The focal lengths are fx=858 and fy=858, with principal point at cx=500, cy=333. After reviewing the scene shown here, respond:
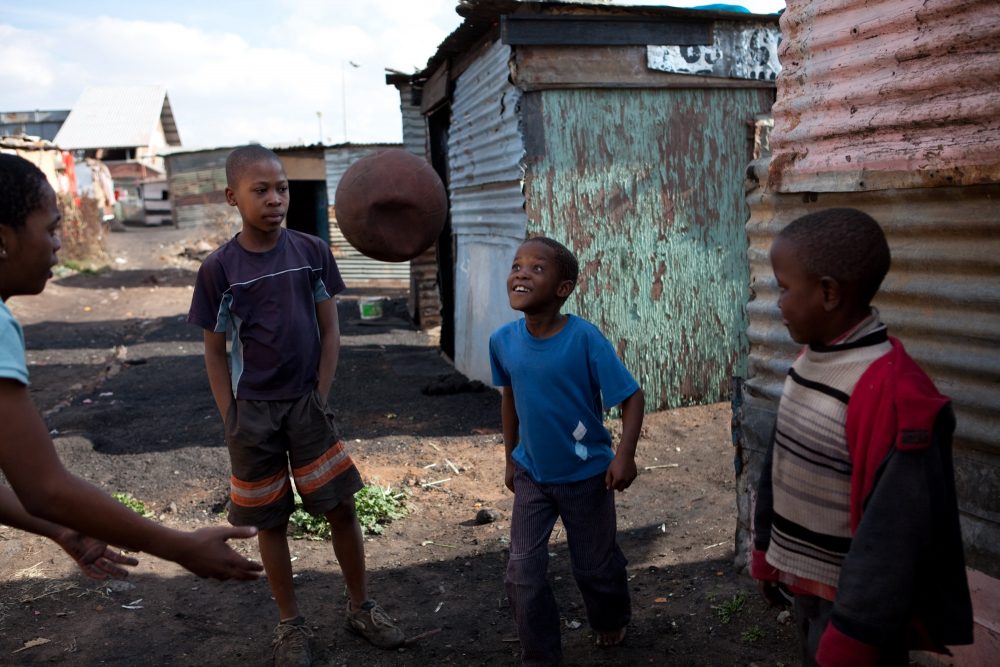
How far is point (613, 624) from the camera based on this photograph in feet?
11.0

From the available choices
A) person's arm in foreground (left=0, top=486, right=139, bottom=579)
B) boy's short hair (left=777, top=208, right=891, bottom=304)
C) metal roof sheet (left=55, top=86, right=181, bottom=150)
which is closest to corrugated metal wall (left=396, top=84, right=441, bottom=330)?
person's arm in foreground (left=0, top=486, right=139, bottom=579)

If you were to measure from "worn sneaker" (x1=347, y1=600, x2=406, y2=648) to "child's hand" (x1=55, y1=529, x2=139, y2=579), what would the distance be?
1428 mm

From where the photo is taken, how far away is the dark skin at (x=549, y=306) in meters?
2.97

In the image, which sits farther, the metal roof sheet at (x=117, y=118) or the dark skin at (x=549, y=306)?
the metal roof sheet at (x=117, y=118)

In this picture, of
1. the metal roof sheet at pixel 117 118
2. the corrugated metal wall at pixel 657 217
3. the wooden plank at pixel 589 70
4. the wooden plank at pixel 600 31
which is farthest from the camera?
the metal roof sheet at pixel 117 118

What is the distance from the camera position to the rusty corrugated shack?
2625 millimetres

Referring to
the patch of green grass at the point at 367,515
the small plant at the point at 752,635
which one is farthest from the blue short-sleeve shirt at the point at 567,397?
the patch of green grass at the point at 367,515

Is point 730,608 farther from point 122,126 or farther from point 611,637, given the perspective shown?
point 122,126

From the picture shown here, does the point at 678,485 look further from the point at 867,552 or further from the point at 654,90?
the point at 867,552

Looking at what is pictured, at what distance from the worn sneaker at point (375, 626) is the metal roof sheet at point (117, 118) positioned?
4037 cm

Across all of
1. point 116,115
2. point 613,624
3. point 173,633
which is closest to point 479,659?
point 613,624

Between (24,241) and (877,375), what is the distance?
1.90 meters

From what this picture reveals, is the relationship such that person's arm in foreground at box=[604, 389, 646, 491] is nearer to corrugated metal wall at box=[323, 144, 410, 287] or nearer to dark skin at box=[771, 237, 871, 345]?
dark skin at box=[771, 237, 871, 345]

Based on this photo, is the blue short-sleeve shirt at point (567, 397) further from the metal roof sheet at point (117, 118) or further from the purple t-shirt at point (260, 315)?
the metal roof sheet at point (117, 118)
